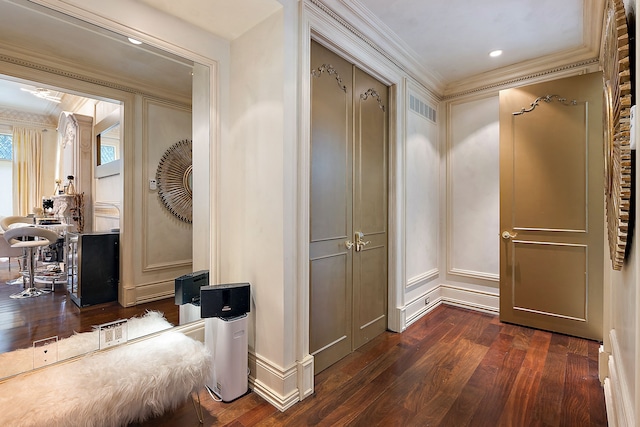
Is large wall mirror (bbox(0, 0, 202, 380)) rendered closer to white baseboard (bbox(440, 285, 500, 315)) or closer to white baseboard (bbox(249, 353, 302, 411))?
white baseboard (bbox(249, 353, 302, 411))

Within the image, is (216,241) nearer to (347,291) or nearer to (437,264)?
(347,291)

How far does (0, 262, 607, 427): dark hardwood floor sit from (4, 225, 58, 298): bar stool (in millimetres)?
46

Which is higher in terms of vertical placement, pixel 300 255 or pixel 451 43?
pixel 451 43

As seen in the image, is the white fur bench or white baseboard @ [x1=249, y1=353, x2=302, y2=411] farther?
white baseboard @ [x1=249, y1=353, x2=302, y2=411]

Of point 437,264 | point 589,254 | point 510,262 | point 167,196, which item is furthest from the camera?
point 437,264

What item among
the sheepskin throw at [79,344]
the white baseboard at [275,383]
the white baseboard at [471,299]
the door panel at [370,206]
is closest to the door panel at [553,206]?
the white baseboard at [471,299]

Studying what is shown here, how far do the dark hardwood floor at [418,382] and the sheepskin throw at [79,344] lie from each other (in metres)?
0.04

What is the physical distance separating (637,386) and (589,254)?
8.09 feet

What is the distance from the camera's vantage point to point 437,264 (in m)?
3.77

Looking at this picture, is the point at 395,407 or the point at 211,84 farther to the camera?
the point at 211,84

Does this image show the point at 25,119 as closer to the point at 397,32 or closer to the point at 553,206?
the point at 397,32

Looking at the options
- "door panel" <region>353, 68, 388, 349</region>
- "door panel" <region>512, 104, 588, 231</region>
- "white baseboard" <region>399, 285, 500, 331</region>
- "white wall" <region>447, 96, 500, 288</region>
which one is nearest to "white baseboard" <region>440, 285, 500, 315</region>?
"white baseboard" <region>399, 285, 500, 331</region>

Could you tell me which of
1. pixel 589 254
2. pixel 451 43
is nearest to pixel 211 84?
pixel 451 43

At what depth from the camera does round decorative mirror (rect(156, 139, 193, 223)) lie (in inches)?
81.7
